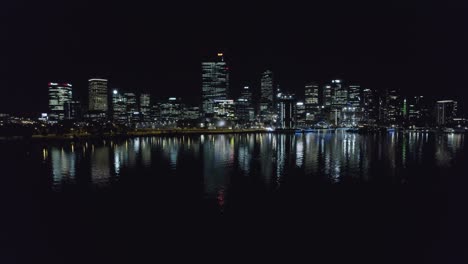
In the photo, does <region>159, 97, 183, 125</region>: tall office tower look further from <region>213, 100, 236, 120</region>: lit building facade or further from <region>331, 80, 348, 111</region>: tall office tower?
<region>331, 80, 348, 111</region>: tall office tower

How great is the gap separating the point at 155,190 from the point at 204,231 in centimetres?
566

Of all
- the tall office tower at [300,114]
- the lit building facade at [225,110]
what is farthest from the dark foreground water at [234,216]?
the tall office tower at [300,114]

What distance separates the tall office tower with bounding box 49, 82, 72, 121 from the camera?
11500 cm

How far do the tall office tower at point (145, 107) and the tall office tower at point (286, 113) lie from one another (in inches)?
1956

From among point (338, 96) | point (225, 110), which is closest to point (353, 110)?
point (338, 96)

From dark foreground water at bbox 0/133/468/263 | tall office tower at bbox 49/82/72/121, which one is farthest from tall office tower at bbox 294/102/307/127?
dark foreground water at bbox 0/133/468/263

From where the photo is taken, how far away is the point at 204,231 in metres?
9.81

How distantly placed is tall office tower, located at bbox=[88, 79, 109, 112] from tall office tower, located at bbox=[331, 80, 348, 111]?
304ft

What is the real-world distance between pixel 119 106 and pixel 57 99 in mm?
24396

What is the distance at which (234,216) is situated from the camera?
436 inches

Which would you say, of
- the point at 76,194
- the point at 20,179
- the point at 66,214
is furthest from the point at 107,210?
the point at 20,179

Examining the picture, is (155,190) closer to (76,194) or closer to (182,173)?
(76,194)

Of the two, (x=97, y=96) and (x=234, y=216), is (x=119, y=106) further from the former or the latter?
(x=234, y=216)

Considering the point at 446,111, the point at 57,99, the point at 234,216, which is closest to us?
the point at 234,216
